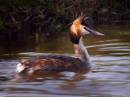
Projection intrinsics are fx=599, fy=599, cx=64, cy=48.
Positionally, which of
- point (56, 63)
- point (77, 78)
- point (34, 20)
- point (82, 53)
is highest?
point (34, 20)

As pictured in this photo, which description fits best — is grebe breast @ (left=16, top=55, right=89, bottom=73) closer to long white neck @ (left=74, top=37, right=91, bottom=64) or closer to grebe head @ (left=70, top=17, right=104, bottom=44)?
long white neck @ (left=74, top=37, right=91, bottom=64)

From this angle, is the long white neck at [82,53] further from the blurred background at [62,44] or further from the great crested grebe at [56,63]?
the blurred background at [62,44]

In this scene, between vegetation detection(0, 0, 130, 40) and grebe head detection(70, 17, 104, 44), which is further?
vegetation detection(0, 0, 130, 40)

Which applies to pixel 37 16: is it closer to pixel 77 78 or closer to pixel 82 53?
pixel 82 53

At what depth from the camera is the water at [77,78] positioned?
9.27 m

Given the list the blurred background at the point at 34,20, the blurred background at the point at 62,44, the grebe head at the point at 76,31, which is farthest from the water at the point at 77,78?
the blurred background at the point at 34,20

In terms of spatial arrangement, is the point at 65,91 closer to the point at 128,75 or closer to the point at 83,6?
the point at 128,75

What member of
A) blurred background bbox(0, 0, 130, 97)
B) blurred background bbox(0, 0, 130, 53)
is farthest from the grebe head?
blurred background bbox(0, 0, 130, 53)

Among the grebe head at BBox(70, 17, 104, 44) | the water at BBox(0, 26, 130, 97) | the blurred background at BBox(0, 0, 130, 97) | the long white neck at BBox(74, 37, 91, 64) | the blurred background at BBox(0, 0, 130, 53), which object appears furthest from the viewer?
the blurred background at BBox(0, 0, 130, 53)

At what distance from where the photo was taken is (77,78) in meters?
10.8

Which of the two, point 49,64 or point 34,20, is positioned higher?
point 34,20

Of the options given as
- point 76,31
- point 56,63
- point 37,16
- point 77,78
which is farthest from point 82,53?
point 37,16

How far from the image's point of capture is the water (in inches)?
365

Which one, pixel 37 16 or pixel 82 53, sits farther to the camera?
pixel 37 16
